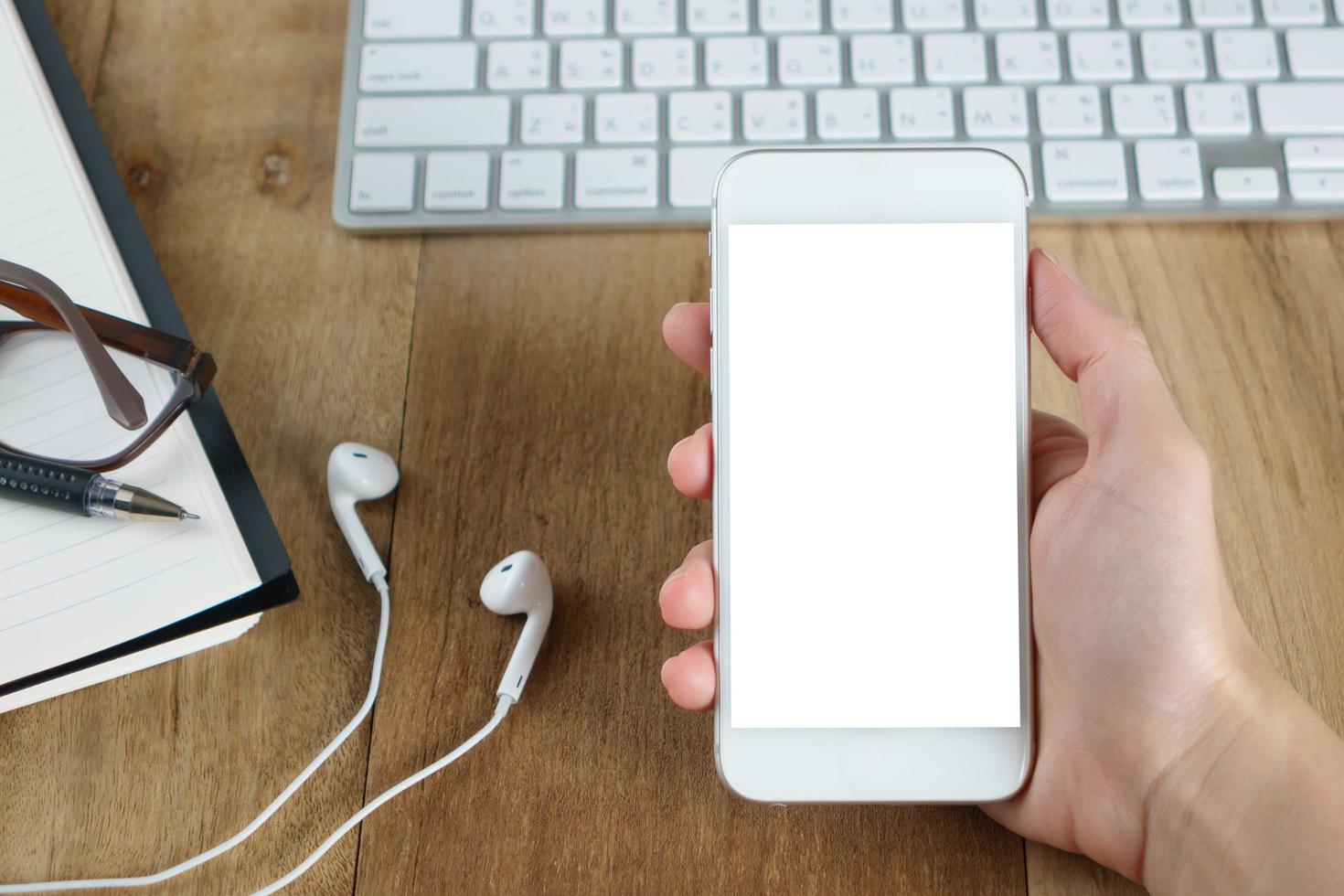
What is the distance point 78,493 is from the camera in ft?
1.43

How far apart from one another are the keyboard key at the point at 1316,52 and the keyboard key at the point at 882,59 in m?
0.21

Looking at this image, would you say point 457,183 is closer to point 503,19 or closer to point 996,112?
point 503,19

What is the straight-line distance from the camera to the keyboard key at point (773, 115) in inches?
20.7

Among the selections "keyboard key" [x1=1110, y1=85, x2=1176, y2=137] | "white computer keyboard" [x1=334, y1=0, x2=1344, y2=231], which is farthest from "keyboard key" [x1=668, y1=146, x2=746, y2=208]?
"keyboard key" [x1=1110, y1=85, x2=1176, y2=137]

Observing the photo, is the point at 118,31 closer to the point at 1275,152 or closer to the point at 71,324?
the point at 71,324

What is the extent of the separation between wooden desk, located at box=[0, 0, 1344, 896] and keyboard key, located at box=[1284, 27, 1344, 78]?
9 cm

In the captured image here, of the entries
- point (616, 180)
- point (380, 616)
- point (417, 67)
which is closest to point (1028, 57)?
point (616, 180)

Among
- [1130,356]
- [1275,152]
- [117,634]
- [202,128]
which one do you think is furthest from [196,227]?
[1275,152]

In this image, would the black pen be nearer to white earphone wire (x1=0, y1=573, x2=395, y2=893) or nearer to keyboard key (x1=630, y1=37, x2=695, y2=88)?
white earphone wire (x1=0, y1=573, x2=395, y2=893)

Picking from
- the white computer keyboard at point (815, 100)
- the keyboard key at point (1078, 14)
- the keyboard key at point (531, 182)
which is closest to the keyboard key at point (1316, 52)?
the white computer keyboard at point (815, 100)

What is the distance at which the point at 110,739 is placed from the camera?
18.0 inches

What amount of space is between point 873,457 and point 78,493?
0.37m

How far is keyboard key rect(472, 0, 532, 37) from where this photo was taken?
1.79 feet

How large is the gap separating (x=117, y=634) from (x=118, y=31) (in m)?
0.39
